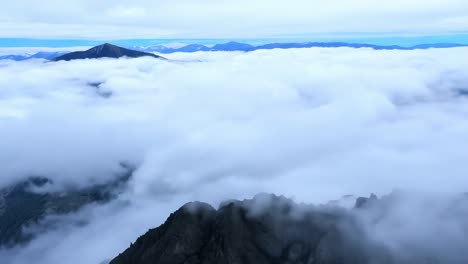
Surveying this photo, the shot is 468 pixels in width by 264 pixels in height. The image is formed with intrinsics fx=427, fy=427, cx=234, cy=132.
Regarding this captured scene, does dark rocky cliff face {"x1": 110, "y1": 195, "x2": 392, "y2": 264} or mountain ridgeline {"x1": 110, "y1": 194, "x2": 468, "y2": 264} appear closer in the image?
dark rocky cliff face {"x1": 110, "y1": 195, "x2": 392, "y2": 264}

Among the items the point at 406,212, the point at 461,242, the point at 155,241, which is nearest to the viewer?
the point at 155,241

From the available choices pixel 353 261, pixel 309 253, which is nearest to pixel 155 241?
pixel 309 253

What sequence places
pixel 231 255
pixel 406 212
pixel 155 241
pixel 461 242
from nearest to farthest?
pixel 231 255
pixel 155 241
pixel 461 242
pixel 406 212

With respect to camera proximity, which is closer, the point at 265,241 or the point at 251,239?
the point at 251,239

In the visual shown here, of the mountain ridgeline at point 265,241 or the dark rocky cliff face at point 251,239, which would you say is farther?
the mountain ridgeline at point 265,241

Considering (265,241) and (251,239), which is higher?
(251,239)

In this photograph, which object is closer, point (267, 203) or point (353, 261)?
point (353, 261)

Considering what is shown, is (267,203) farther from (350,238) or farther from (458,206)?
(458,206)

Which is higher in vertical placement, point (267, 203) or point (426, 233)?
point (267, 203)
